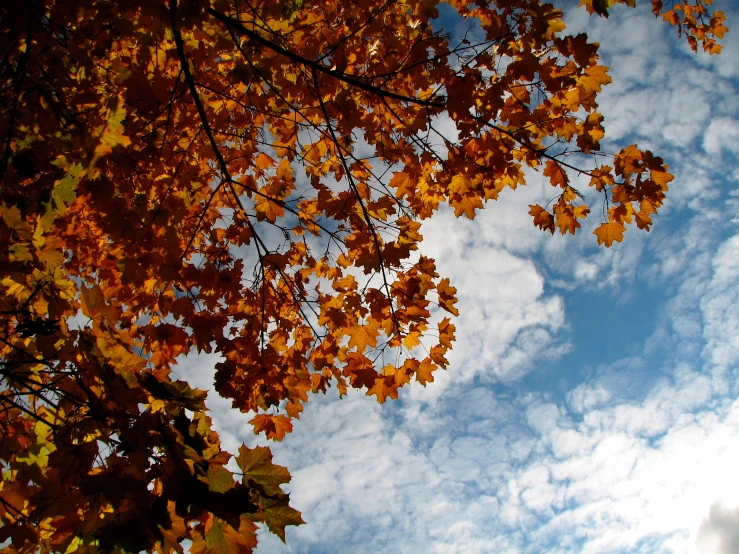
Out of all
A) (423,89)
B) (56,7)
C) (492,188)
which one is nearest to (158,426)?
(56,7)

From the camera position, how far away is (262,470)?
1.82m

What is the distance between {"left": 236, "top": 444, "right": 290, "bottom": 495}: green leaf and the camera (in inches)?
70.5

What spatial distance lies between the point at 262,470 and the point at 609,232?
2884 mm

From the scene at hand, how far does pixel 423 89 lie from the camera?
3393mm

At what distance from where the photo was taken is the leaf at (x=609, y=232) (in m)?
3.20

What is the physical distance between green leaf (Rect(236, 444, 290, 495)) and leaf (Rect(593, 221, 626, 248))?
9.12 ft

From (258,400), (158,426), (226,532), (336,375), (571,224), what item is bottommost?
(226,532)

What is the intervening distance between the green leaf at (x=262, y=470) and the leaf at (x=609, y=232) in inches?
109

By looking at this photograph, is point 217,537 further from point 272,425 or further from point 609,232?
point 609,232

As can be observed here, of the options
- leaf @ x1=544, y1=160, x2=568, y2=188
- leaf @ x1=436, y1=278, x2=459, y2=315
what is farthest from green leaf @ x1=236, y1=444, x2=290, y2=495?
leaf @ x1=544, y1=160, x2=568, y2=188

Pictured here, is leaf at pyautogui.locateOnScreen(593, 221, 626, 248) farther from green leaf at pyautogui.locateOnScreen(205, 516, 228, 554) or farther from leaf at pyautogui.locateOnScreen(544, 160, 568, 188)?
green leaf at pyautogui.locateOnScreen(205, 516, 228, 554)

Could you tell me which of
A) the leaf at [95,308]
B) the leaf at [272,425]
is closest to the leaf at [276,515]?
the leaf at [95,308]

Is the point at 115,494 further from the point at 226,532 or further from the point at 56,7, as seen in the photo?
the point at 56,7

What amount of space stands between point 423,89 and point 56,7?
233cm
